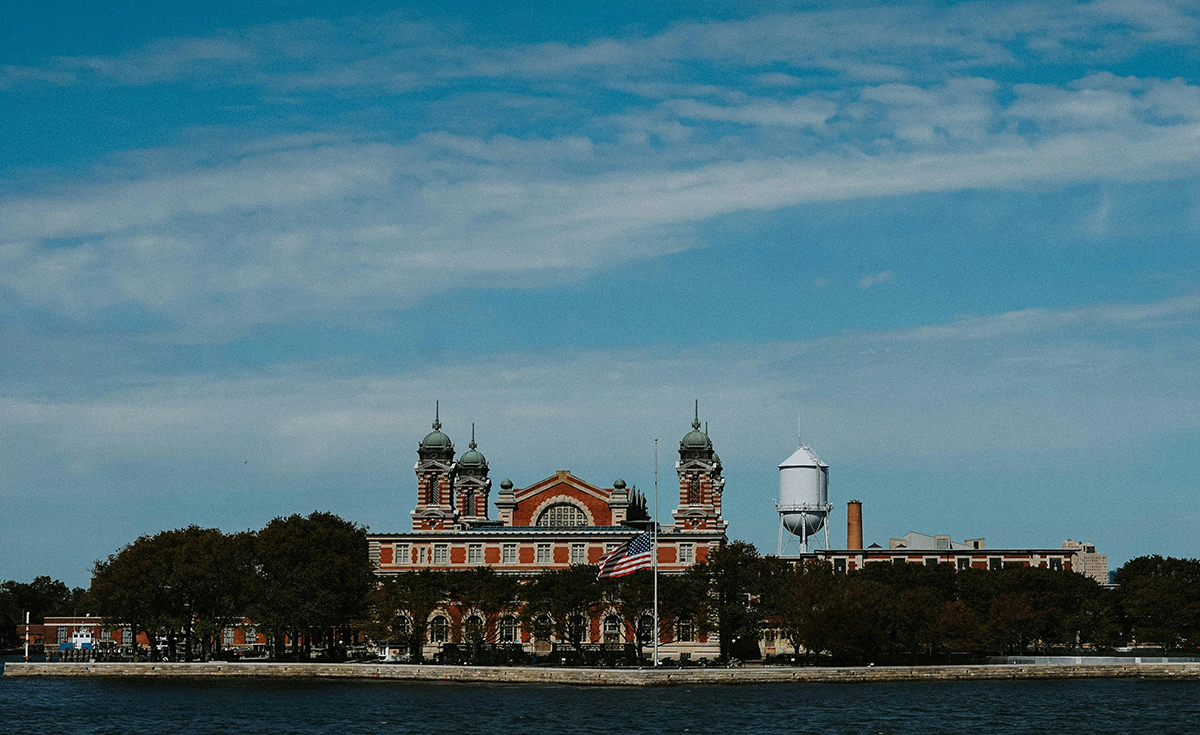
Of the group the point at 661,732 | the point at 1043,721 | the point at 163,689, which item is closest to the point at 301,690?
the point at 163,689

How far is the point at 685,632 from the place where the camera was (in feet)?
467

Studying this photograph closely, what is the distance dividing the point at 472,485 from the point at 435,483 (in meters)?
6.88

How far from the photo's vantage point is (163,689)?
4515 inches

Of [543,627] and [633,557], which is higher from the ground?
[633,557]

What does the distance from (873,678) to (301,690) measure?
143ft

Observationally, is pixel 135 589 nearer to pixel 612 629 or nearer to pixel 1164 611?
pixel 612 629

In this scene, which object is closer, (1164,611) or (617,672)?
(617,672)

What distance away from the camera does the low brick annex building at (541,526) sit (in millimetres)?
152375

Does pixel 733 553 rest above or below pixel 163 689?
above

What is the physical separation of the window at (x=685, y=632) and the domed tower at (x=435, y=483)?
102 ft

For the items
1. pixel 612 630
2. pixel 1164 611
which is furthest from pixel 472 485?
pixel 1164 611

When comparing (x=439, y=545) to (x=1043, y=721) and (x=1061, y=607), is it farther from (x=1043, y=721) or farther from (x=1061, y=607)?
(x=1043, y=721)

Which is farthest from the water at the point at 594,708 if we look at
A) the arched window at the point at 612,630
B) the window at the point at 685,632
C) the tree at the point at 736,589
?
the window at the point at 685,632

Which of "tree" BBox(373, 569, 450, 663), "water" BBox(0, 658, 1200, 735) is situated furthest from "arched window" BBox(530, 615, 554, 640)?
"water" BBox(0, 658, 1200, 735)
